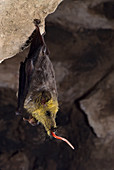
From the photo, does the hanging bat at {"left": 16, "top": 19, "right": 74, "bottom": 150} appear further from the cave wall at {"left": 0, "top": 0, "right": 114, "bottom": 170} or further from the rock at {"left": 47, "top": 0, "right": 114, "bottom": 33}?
the rock at {"left": 47, "top": 0, "right": 114, "bottom": 33}

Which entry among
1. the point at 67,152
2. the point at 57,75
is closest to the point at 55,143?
the point at 67,152

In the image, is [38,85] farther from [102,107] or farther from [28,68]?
[102,107]

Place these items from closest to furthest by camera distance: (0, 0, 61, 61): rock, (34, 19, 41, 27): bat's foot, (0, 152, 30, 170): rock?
(0, 0, 61, 61): rock
(34, 19, 41, 27): bat's foot
(0, 152, 30, 170): rock

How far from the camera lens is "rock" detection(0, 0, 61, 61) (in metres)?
0.98

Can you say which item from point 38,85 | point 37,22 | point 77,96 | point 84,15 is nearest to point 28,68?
point 38,85

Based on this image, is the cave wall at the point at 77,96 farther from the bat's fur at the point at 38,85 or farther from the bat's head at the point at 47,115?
the bat's head at the point at 47,115

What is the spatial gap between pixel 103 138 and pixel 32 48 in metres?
2.19

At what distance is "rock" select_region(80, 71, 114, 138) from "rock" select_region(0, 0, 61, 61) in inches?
72.1

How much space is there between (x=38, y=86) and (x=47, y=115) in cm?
25

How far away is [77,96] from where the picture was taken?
9.92 feet

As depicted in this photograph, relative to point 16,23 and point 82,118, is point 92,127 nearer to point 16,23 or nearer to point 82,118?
point 82,118

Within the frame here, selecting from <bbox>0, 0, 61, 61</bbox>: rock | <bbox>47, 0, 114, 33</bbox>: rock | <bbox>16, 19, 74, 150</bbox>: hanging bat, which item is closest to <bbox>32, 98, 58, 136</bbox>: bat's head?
<bbox>16, 19, 74, 150</bbox>: hanging bat

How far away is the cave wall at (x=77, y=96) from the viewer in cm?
275

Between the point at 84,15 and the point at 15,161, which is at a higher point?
the point at 84,15
